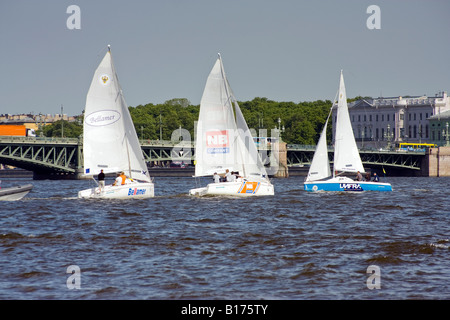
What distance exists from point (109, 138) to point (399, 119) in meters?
128

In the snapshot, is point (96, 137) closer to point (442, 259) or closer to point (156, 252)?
point (156, 252)

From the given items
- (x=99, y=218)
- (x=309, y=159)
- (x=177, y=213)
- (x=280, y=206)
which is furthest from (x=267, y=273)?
(x=309, y=159)

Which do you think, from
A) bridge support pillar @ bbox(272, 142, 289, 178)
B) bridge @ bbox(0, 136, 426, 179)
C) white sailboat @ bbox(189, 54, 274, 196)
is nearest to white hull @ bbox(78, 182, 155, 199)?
white sailboat @ bbox(189, 54, 274, 196)

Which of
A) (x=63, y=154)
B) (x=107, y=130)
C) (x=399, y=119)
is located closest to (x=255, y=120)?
(x=399, y=119)

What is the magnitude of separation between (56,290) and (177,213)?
1748 centimetres

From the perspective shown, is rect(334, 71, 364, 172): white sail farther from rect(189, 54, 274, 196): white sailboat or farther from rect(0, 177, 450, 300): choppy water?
rect(0, 177, 450, 300): choppy water

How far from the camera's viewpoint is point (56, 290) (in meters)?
15.4

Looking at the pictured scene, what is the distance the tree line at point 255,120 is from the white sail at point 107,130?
102 metres

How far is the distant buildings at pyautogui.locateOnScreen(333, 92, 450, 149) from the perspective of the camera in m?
152

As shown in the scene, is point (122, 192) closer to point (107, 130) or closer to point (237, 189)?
point (107, 130)

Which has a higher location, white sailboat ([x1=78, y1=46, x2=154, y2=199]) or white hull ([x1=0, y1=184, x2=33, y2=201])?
white sailboat ([x1=78, y1=46, x2=154, y2=199])

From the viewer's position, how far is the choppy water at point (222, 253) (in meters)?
15.5

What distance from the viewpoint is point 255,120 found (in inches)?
6693

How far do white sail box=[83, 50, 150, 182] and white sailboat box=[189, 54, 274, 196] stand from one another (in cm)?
328
